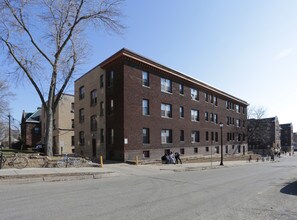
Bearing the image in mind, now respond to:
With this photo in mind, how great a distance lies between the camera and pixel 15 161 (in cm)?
2058

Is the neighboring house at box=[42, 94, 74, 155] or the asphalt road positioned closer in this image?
the asphalt road

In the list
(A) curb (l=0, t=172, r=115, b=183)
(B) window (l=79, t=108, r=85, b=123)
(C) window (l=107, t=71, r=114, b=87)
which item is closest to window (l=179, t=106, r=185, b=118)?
(C) window (l=107, t=71, r=114, b=87)

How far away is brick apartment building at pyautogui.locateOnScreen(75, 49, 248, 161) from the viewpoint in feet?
110

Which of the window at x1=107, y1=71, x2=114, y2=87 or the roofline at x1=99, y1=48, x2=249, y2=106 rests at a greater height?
the roofline at x1=99, y1=48, x2=249, y2=106

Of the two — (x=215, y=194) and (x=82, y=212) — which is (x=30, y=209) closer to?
(x=82, y=212)

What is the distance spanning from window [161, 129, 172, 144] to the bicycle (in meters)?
19.5

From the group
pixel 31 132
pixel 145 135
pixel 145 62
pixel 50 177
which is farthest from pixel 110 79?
pixel 31 132

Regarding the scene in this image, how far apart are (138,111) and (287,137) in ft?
406

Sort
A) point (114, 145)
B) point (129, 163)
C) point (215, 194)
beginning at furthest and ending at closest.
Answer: point (114, 145), point (129, 163), point (215, 194)

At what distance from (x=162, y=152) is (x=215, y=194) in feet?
81.3

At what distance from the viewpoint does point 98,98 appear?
38.0m

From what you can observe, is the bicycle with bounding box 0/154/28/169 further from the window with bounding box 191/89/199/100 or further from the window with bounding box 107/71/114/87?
the window with bounding box 191/89/199/100

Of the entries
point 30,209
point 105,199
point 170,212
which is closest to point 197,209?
point 170,212

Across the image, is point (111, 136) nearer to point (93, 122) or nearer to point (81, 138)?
point (93, 122)
